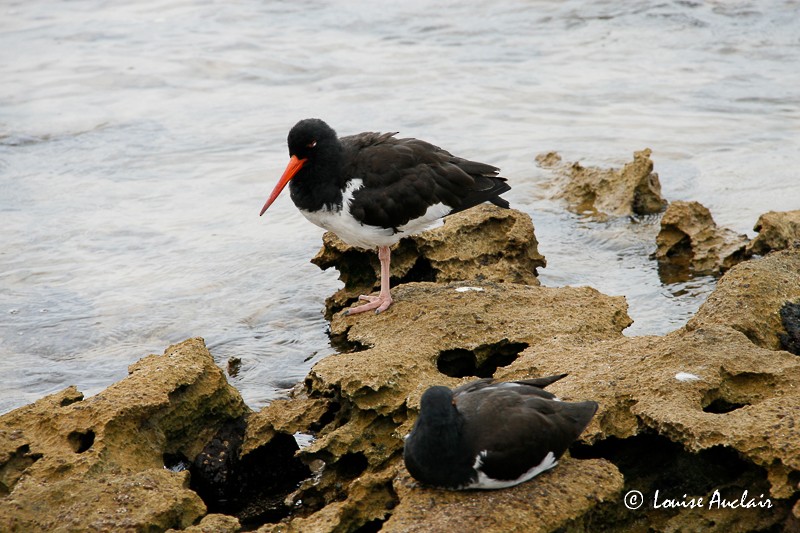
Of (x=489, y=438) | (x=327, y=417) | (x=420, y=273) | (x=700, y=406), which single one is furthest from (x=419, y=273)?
(x=489, y=438)

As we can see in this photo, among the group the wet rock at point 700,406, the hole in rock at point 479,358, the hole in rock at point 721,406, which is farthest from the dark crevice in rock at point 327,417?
the hole in rock at point 721,406

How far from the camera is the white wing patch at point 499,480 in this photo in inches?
156

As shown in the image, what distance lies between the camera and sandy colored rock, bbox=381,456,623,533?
3.80 m

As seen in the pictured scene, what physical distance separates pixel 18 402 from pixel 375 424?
3.05m

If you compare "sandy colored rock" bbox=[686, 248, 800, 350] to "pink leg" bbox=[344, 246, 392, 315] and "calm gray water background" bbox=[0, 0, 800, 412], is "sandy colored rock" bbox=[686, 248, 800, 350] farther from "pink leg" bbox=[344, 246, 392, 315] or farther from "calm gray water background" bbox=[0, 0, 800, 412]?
"pink leg" bbox=[344, 246, 392, 315]

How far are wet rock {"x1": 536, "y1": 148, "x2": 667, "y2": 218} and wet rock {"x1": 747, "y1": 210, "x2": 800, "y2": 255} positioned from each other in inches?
75.7

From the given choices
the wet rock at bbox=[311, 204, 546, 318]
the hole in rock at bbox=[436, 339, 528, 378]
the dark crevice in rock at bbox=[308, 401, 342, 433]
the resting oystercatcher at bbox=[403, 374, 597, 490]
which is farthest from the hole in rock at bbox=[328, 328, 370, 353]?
the resting oystercatcher at bbox=[403, 374, 597, 490]

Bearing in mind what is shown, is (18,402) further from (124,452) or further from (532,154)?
(532,154)

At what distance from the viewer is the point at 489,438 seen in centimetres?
406

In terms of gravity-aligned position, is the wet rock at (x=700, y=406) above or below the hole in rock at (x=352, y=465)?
above

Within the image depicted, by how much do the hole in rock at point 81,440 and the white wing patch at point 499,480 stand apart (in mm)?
2028

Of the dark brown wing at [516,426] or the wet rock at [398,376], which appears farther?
the wet rock at [398,376]

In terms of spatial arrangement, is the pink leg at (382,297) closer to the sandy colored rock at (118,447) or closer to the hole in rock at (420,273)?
the hole in rock at (420,273)

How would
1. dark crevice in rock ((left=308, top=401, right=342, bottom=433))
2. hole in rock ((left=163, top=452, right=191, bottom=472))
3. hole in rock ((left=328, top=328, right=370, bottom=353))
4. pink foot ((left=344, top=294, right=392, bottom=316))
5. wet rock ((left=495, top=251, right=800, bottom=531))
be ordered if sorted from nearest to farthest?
wet rock ((left=495, top=251, right=800, bottom=531)) < hole in rock ((left=163, top=452, right=191, bottom=472)) < dark crevice in rock ((left=308, top=401, right=342, bottom=433)) < pink foot ((left=344, top=294, right=392, bottom=316)) < hole in rock ((left=328, top=328, right=370, bottom=353))
